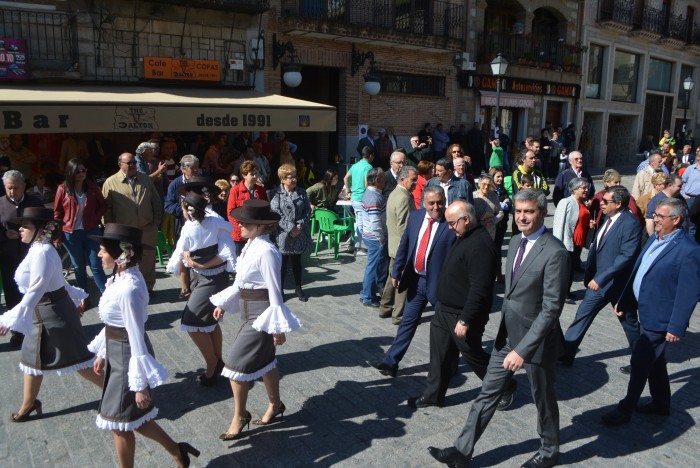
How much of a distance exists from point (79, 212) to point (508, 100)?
1765cm

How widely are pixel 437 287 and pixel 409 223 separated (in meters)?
0.91

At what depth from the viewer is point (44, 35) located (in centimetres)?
1170

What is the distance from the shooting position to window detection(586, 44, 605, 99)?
25.1m

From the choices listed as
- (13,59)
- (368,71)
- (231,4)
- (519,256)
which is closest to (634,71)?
(368,71)

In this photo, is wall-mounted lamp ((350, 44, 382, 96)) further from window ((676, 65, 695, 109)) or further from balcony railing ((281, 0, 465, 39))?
window ((676, 65, 695, 109))

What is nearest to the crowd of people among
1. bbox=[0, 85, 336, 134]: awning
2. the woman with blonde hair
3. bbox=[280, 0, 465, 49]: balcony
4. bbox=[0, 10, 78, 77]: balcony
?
the woman with blonde hair

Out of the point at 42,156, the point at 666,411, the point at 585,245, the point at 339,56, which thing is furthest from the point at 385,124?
the point at 666,411

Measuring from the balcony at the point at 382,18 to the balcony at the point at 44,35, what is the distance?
534 cm

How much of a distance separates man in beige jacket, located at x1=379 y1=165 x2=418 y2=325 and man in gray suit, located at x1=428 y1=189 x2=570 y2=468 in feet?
8.81

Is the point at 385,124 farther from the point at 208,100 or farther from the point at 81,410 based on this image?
the point at 81,410

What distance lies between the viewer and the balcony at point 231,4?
13.1 m

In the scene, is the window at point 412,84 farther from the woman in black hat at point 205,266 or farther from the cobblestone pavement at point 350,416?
the woman in black hat at point 205,266

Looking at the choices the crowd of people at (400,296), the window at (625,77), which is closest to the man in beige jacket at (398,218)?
the crowd of people at (400,296)

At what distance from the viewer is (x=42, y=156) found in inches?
489
